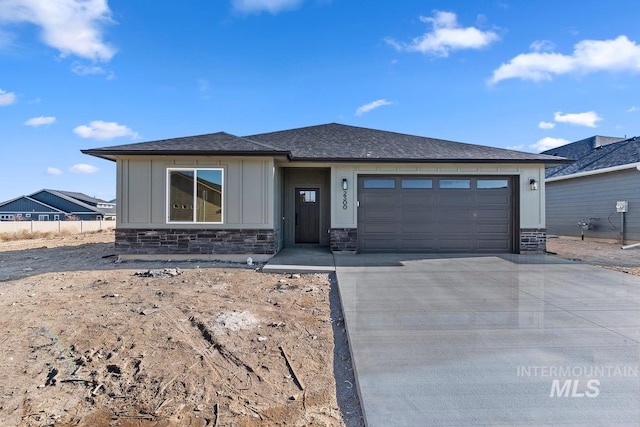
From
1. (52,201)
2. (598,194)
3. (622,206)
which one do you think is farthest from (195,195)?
(52,201)

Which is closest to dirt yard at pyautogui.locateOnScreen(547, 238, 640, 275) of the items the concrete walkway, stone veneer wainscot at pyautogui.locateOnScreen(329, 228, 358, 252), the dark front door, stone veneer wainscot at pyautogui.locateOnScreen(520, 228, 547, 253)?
stone veneer wainscot at pyautogui.locateOnScreen(520, 228, 547, 253)

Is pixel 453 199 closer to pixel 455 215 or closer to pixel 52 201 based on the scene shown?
pixel 455 215

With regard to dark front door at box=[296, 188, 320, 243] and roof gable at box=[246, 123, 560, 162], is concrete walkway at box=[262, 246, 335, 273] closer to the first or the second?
dark front door at box=[296, 188, 320, 243]

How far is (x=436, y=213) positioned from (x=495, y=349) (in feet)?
21.0

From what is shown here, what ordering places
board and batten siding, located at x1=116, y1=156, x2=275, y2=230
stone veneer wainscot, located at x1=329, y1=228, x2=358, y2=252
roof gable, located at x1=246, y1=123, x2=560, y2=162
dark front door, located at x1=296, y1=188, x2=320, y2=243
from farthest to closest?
1. dark front door, located at x1=296, y1=188, x2=320, y2=243
2. stone veneer wainscot, located at x1=329, y1=228, x2=358, y2=252
3. roof gable, located at x1=246, y1=123, x2=560, y2=162
4. board and batten siding, located at x1=116, y1=156, x2=275, y2=230

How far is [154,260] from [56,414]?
20.8 feet

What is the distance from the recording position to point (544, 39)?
980 centimetres

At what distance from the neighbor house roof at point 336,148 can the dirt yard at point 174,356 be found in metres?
3.40

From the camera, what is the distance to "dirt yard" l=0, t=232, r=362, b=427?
244 centimetres

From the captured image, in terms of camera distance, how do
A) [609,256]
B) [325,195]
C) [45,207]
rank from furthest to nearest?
[45,207] < [325,195] < [609,256]

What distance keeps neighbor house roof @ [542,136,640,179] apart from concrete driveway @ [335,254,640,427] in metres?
7.78

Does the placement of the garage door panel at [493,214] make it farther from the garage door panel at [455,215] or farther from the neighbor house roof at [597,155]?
the neighbor house roof at [597,155]

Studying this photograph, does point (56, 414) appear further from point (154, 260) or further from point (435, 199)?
point (435, 199)

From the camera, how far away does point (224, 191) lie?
8273 millimetres
